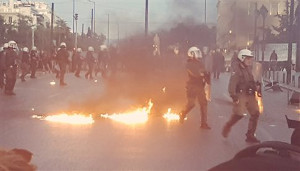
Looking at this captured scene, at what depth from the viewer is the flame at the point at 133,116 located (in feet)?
44.2

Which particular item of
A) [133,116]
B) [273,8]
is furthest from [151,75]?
[273,8]

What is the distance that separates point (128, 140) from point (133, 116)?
15.2 feet

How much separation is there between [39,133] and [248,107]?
3321mm

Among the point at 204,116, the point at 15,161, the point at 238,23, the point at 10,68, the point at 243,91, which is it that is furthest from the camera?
the point at 238,23

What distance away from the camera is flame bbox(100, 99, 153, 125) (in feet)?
44.2

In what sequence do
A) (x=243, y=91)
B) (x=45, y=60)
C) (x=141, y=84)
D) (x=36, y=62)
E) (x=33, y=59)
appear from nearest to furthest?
(x=243, y=91), (x=141, y=84), (x=33, y=59), (x=36, y=62), (x=45, y=60)

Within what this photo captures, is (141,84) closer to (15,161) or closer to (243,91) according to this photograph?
(243,91)

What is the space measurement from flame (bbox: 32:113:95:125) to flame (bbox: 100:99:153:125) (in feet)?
1.61

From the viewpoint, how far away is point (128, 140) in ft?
33.2

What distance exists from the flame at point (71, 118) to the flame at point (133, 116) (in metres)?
0.49

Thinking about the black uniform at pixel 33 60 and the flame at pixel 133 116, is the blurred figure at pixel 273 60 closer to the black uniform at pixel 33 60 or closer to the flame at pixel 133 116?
the black uniform at pixel 33 60

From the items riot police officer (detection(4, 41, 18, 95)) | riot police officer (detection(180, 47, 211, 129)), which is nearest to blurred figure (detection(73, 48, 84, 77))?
riot police officer (detection(4, 41, 18, 95))

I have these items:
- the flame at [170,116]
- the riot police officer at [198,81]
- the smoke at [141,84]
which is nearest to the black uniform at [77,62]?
the smoke at [141,84]

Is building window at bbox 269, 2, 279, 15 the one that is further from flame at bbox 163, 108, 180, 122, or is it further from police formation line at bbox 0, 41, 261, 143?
police formation line at bbox 0, 41, 261, 143
